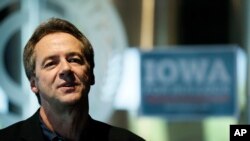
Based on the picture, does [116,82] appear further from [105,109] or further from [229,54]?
[229,54]

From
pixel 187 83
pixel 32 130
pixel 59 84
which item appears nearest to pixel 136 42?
pixel 187 83

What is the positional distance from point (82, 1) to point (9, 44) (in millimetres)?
714

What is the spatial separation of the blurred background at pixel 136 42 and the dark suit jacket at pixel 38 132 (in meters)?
3.56

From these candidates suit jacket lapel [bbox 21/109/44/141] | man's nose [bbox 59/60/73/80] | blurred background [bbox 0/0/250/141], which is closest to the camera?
man's nose [bbox 59/60/73/80]

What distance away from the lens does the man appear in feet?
5.76

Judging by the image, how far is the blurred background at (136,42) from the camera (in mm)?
5535

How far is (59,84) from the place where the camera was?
175cm

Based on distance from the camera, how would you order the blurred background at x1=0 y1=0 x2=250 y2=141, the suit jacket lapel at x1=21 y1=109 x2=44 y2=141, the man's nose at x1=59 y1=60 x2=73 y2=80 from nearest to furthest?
the man's nose at x1=59 y1=60 x2=73 y2=80, the suit jacket lapel at x1=21 y1=109 x2=44 y2=141, the blurred background at x1=0 y1=0 x2=250 y2=141

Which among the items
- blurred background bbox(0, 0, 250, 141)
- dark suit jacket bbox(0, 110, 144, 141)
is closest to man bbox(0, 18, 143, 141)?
dark suit jacket bbox(0, 110, 144, 141)

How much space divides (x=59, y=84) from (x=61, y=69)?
0.04 m

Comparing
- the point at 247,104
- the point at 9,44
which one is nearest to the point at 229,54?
the point at 247,104

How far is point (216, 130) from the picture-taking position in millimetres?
5523

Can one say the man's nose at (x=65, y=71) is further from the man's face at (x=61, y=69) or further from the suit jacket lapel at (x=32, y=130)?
the suit jacket lapel at (x=32, y=130)

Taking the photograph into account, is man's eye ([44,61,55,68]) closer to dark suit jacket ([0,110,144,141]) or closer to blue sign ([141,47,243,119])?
dark suit jacket ([0,110,144,141])
